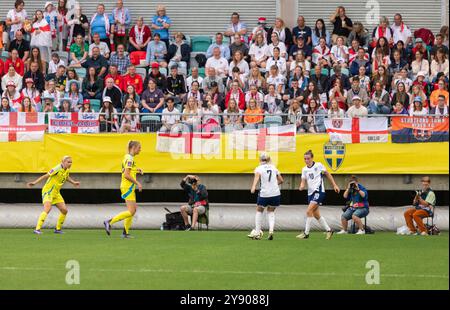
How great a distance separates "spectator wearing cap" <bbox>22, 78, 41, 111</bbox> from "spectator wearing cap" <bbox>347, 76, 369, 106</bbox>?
8.50 m

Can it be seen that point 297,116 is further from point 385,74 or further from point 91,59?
point 91,59

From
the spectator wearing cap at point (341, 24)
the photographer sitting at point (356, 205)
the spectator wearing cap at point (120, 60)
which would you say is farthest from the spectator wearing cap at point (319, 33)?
the photographer sitting at point (356, 205)

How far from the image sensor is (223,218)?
2669 cm

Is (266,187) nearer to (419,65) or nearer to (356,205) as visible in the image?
(356,205)

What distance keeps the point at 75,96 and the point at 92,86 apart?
2.67 feet

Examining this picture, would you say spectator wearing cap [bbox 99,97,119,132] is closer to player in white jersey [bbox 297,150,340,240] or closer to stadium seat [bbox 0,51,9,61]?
stadium seat [bbox 0,51,9,61]

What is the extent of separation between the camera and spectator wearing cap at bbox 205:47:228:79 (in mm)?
29531

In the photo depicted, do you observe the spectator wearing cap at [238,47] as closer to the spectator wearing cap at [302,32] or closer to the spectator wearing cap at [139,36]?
the spectator wearing cap at [302,32]

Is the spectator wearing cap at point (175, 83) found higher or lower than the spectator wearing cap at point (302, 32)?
lower

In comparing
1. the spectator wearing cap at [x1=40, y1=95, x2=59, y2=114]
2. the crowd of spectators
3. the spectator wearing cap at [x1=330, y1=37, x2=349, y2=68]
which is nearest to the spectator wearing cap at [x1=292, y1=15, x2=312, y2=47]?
the crowd of spectators

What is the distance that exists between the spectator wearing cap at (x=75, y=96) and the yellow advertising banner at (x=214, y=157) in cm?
131

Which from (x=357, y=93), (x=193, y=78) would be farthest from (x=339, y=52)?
(x=193, y=78)

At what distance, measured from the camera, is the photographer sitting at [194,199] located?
26234 millimetres
